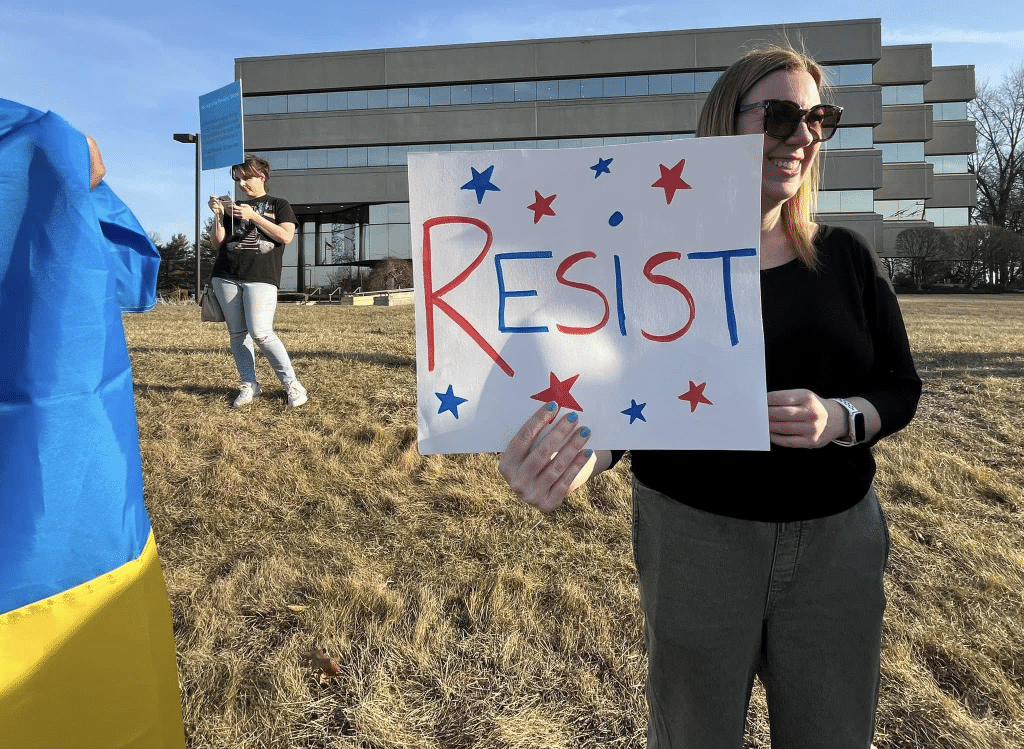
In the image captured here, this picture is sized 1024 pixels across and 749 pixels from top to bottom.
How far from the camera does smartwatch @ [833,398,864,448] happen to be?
1293mm

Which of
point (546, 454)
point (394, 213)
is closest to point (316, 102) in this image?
point (394, 213)

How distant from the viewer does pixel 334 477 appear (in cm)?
418

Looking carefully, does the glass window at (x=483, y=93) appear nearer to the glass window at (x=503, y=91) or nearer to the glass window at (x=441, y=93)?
the glass window at (x=503, y=91)

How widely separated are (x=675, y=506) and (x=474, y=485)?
2.74 metres

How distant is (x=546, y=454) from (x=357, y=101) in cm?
3341

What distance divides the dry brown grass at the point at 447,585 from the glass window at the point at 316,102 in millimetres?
29402

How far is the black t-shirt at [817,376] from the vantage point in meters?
1.35

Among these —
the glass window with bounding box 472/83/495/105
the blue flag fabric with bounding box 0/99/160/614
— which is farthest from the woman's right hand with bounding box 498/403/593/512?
the glass window with bounding box 472/83/495/105

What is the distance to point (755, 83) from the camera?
1377 millimetres

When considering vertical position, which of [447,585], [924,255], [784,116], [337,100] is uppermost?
[337,100]

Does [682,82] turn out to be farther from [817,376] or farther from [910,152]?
[817,376]

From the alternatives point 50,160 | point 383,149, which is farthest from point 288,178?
point 50,160

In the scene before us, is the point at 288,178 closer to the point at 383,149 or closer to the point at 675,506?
the point at 383,149

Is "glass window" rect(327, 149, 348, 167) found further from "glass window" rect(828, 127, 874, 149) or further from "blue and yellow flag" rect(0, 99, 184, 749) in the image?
"blue and yellow flag" rect(0, 99, 184, 749)
